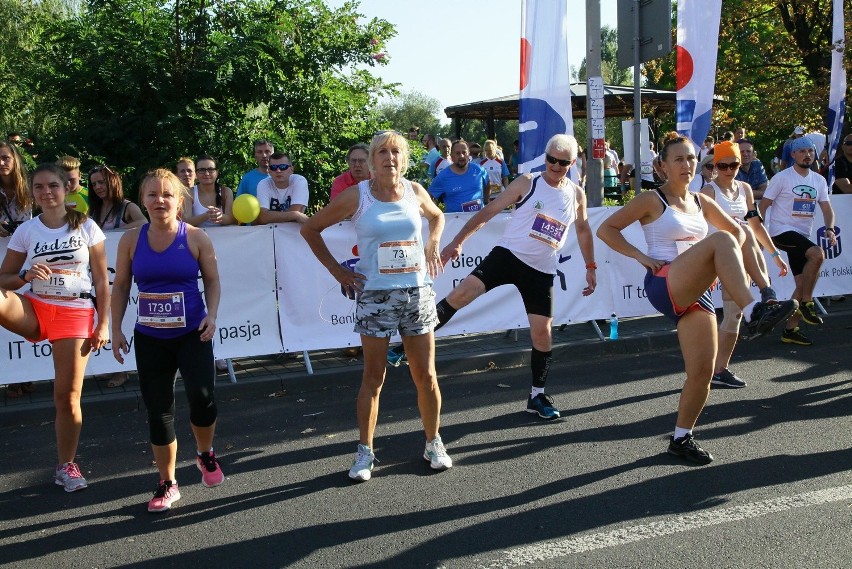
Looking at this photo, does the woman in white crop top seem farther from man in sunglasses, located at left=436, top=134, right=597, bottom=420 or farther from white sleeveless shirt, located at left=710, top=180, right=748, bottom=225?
white sleeveless shirt, located at left=710, top=180, right=748, bottom=225

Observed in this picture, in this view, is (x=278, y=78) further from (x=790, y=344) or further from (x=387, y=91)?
(x=790, y=344)

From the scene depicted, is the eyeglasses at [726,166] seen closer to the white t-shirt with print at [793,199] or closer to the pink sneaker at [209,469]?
the white t-shirt with print at [793,199]

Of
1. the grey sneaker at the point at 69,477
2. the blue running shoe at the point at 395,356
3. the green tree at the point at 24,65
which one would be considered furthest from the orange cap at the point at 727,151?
the green tree at the point at 24,65

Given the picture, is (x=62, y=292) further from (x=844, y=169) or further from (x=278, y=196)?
(x=844, y=169)

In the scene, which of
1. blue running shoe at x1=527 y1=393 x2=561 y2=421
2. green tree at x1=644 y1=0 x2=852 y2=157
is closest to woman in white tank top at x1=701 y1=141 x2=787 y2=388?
blue running shoe at x1=527 y1=393 x2=561 y2=421

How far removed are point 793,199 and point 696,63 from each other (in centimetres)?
201

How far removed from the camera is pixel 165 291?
4.63 meters

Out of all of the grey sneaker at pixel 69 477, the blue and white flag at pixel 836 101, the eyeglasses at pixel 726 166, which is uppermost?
the blue and white flag at pixel 836 101

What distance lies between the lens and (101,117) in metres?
12.3

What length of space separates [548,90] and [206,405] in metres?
5.77

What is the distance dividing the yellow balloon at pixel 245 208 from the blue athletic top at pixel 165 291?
3383 mm

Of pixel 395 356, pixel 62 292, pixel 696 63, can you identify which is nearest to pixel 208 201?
pixel 395 356

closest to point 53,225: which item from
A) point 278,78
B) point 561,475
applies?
point 561,475

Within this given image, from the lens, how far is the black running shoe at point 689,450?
203 inches
